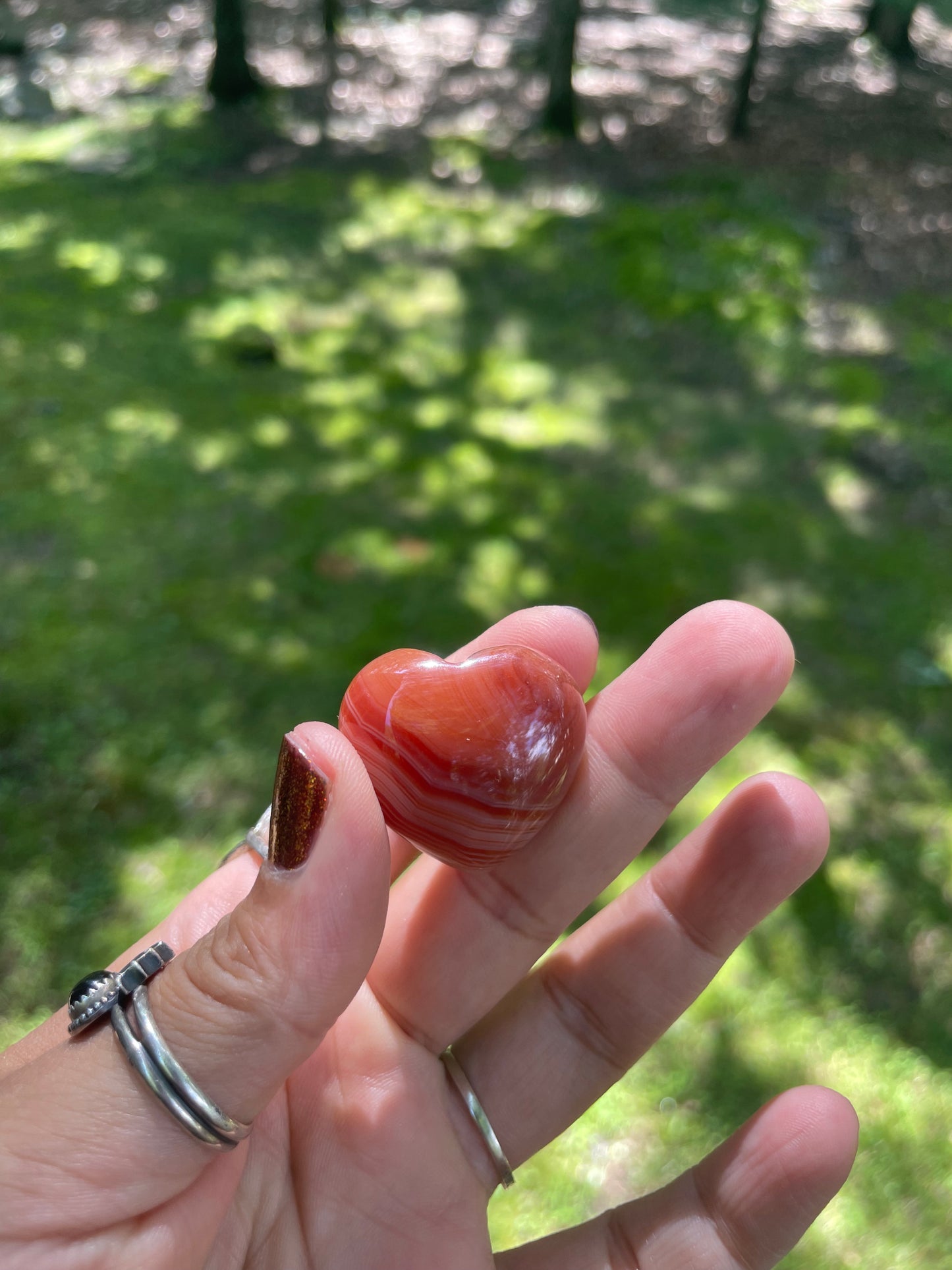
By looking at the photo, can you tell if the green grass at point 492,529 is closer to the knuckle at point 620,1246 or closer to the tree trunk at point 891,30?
the knuckle at point 620,1246

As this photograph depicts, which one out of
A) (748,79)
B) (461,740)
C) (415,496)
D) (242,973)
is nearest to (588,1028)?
(461,740)

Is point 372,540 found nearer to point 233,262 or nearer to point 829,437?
point 829,437

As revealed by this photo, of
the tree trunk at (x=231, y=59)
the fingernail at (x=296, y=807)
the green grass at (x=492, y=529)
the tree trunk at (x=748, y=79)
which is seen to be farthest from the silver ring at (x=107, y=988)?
the tree trunk at (x=231, y=59)

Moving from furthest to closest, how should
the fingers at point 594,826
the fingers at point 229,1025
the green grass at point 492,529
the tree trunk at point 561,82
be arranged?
the tree trunk at point 561,82 < the green grass at point 492,529 < the fingers at point 594,826 < the fingers at point 229,1025

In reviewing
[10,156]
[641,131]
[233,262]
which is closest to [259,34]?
[10,156]

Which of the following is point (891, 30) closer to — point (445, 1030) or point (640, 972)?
point (640, 972)

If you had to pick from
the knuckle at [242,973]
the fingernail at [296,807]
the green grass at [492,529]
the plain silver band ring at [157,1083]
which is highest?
the fingernail at [296,807]
